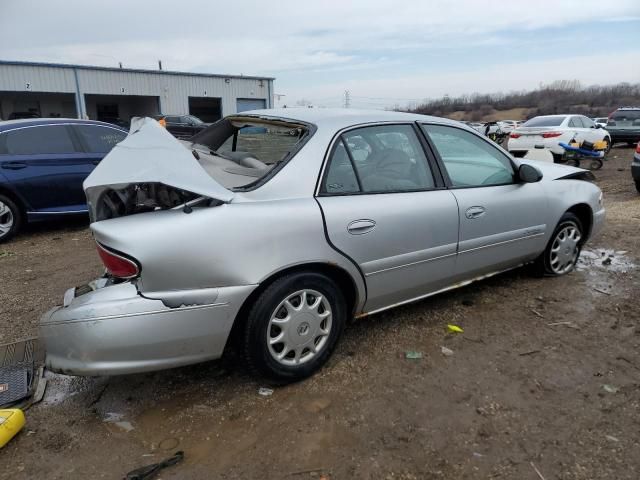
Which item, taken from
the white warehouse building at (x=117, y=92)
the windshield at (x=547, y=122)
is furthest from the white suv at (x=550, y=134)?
the white warehouse building at (x=117, y=92)

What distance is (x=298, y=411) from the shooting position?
8.76 feet

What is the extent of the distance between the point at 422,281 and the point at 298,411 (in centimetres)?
127

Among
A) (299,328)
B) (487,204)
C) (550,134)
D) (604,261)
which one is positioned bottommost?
(604,261)

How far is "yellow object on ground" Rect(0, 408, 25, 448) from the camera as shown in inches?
94.9

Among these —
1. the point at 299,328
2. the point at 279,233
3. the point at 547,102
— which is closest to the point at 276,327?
the point at 299,328

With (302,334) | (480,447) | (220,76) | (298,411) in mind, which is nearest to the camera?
(480,447)

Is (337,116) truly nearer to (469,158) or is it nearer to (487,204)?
(469,158)

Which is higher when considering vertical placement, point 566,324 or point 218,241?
point 218,241

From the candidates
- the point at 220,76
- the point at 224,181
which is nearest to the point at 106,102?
the point at 220,76

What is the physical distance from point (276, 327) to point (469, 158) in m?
2.05

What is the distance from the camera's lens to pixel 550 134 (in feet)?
44.5

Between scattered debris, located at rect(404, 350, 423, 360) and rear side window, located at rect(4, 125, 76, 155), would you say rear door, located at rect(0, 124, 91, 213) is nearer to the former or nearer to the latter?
rear side window, located at rect(4, 125, 76, 155)

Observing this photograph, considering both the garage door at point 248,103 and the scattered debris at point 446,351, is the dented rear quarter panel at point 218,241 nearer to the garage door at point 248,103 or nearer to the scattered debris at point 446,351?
the scattered debris at point 446,351

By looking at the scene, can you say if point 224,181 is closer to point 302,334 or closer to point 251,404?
point 302,334
